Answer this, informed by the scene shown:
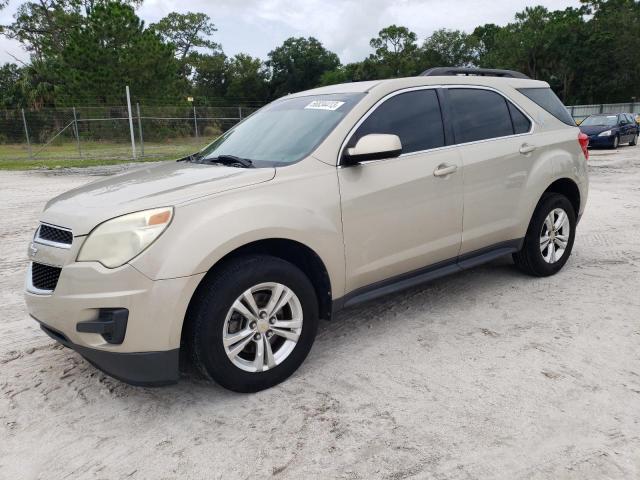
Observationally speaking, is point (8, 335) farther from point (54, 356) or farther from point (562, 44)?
point (562, 44)

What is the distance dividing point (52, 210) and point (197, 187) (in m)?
0.88

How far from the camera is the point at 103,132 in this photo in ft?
84.6

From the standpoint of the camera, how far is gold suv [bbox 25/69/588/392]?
8.73 feet

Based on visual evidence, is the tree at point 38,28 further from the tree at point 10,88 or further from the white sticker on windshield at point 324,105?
the white sticker on windshield at point 324,105

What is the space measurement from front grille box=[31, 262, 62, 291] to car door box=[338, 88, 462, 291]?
1655 mm

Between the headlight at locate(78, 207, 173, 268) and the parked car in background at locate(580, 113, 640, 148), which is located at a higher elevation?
the parked car in background at locate(580, 113, 640, 148)

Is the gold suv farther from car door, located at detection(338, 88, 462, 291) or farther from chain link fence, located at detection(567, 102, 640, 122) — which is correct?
chain link fence, located at detection(567, 102, 640, 122)

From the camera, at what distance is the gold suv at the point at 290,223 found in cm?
266

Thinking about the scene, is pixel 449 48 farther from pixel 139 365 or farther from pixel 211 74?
pixel 139 365

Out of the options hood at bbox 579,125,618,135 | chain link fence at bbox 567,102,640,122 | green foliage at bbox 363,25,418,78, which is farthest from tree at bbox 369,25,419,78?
hood at bbox 579,125,618,135

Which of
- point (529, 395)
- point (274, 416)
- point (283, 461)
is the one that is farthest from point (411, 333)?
point (283, 461)

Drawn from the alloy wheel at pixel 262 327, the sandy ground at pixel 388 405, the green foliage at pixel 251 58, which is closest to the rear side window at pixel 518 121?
the sandy ground at pixel 388 405

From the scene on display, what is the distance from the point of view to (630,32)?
2013 inches

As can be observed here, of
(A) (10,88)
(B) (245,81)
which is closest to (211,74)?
(B) (245,81)
